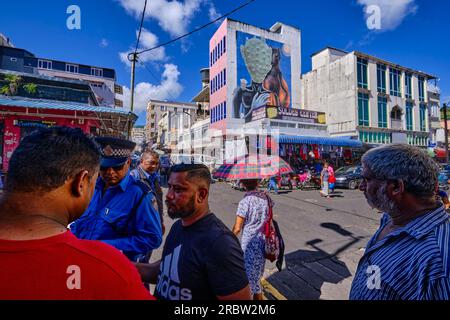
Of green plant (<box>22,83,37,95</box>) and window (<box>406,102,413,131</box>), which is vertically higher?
window (<box>406,102,413,131</box>)

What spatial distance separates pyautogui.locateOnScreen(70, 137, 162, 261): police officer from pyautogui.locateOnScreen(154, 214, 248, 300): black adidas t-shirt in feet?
2.06

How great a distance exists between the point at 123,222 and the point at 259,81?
2899 centimetres

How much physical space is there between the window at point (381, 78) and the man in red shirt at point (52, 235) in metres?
35.7

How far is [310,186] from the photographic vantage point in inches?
664

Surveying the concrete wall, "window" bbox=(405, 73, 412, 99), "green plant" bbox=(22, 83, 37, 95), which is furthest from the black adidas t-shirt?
"window" bbox=(405, 73, 412, 99)

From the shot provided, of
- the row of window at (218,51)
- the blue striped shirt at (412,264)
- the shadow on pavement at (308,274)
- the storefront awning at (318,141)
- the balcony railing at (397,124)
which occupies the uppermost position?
the row of window at (218,51)

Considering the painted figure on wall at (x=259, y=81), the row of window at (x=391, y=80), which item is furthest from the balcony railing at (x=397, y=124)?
the painted figure on wall at (x=259, y=81)

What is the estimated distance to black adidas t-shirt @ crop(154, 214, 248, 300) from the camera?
1475 millimetres

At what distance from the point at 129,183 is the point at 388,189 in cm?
229

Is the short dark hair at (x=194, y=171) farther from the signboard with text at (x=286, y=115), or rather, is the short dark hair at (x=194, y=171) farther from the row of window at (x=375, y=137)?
the row of window at (x=375, y=137)

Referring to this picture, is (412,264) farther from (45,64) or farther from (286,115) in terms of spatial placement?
(45,64)

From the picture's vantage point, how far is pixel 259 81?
2894 cm

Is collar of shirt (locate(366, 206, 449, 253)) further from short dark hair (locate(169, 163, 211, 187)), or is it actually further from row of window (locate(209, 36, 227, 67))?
row of window (locate(209, 36, 227, 67))

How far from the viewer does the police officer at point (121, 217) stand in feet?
7.32
